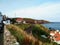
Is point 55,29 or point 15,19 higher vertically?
point 15,19

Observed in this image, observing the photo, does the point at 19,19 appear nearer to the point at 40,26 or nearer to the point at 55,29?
the point at 40,26

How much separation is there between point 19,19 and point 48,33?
0.65 metres

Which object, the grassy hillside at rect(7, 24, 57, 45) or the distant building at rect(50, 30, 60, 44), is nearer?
the grassy hillside at rect(7, 24, 57, 45)

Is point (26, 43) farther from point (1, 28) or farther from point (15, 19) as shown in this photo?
point (1, 28)

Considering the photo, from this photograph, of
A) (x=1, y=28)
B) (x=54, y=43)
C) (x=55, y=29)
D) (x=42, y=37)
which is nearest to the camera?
(x=1, y=28)

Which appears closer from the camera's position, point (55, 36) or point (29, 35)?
point (29, 35)

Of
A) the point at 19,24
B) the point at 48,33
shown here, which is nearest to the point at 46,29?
the point at 48,33

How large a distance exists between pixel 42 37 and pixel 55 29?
0.40 metres

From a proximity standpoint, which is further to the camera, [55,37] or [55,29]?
[55,29]

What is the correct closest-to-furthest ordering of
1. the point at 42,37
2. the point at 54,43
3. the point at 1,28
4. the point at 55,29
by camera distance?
the point at 1,28
the point at 54,43
the point at 42,37
the point at 55,29

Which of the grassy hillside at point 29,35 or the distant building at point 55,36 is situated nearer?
the grassy hillside at point 29,35

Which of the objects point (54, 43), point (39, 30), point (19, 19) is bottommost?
point (54, 43)

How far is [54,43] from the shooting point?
2.85 m

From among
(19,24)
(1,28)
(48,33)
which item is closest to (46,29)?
(48,33)
